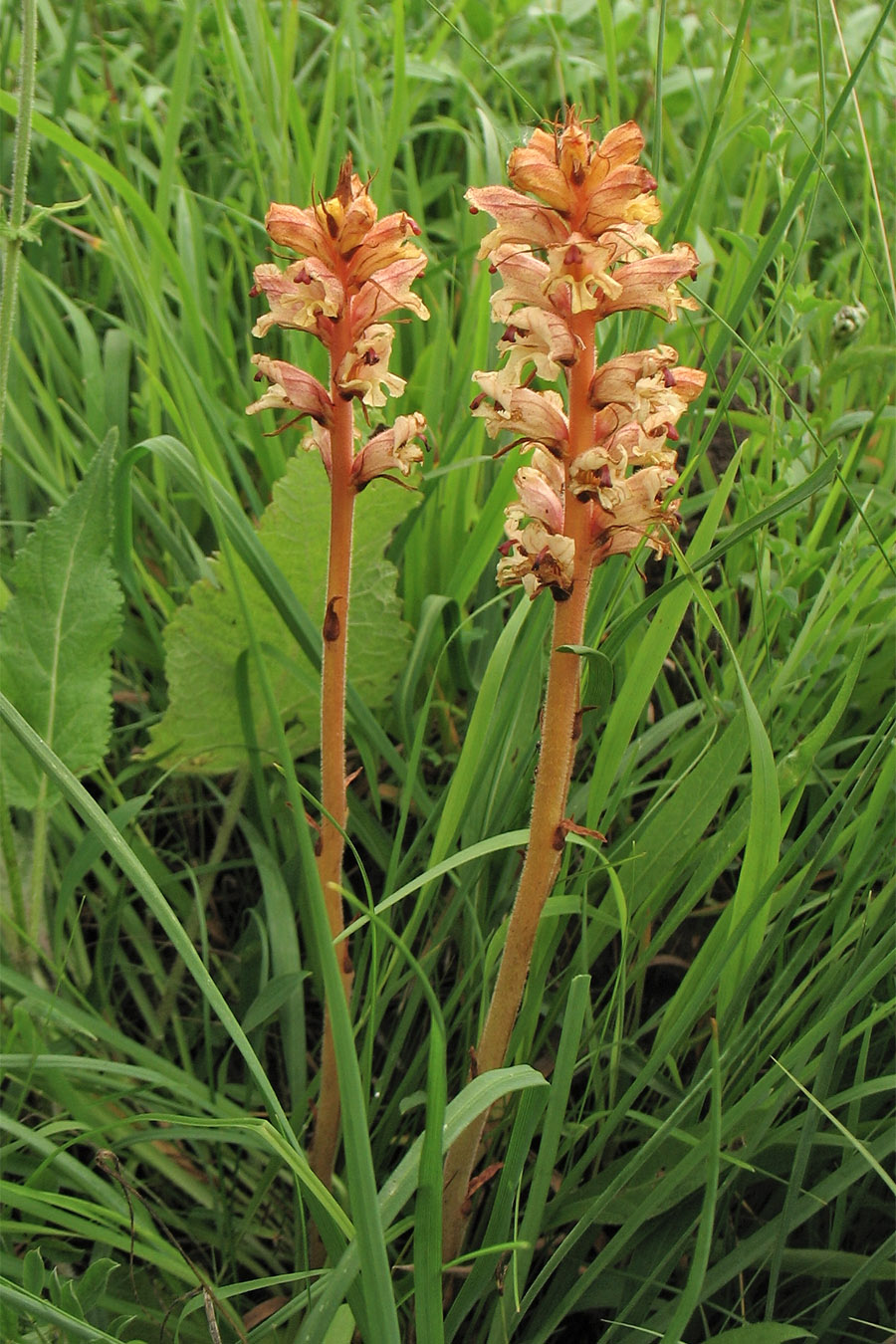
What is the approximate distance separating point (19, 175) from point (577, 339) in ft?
2.49

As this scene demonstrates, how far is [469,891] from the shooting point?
5.32ft

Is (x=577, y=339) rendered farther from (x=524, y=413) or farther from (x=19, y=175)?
(x=19, y=175)

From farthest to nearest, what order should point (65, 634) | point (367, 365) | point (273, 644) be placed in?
1. point (273, 644)
2. point (65, 634)
3. point (367, 365)

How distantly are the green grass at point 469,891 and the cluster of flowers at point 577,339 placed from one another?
15cm

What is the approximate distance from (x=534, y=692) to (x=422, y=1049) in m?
0.56

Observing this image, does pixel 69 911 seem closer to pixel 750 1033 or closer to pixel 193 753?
pixel 193 753

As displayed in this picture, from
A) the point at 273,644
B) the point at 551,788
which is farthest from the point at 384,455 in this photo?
the point at 273,644

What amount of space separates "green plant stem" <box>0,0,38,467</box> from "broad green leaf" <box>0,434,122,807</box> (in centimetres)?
32

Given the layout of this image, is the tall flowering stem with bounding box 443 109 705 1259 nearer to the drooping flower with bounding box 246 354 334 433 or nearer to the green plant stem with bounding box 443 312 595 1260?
the green plant stem with bounding box 443 312 595 1260

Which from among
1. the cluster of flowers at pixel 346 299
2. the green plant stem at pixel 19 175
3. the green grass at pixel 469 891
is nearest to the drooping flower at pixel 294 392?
the cluster of flowers at pixel 346 299

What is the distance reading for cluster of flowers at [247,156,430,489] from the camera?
4.15 feet

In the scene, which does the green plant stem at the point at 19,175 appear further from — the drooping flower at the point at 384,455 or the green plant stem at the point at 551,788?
the green plant stem at the point at 551,788

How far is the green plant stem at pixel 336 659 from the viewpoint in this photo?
1.34 metres

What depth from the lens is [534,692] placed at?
5.83 feet
